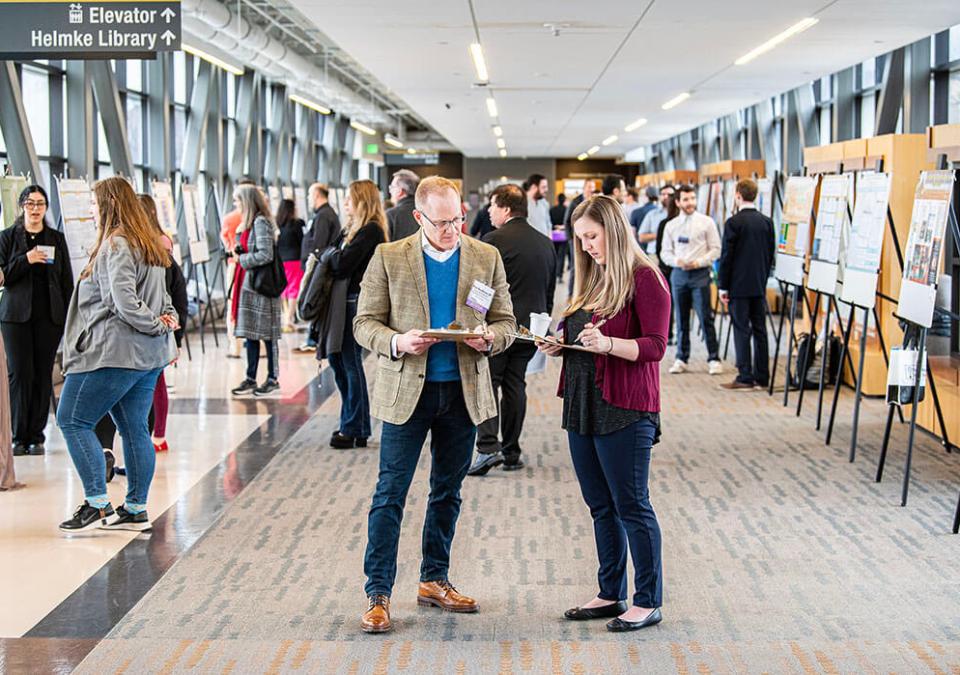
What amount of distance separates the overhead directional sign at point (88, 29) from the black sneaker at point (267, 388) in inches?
137

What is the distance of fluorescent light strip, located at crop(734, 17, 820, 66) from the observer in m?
9.05

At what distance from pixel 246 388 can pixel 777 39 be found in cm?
525

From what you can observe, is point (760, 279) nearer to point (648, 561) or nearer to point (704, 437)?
point (704, 437)

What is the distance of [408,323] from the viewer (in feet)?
12.9

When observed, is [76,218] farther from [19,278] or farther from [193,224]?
[193,224]

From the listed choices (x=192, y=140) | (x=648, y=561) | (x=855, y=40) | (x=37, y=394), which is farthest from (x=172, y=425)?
(x=192, y=140)

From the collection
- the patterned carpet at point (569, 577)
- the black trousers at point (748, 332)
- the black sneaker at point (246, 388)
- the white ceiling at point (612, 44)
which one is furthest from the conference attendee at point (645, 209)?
the patterned carpet at point (569, 577)

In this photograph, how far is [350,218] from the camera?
679 cm

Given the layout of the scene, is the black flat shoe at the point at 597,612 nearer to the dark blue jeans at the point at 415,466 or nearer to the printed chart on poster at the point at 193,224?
the dark blue jeans at the point at 415,466

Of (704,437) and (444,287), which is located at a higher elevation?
(444,287)

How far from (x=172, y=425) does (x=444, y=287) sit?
14.8 ft

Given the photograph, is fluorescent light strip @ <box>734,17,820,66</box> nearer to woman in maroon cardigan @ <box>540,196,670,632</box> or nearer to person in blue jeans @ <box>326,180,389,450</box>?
person in blue jeans @ <box>326,180,389,450</box>

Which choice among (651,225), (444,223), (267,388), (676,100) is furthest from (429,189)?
(676,100)

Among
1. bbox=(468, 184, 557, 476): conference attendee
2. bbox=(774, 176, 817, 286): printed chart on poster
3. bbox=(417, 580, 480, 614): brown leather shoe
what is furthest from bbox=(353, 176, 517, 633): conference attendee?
bbox=(774, 176, 817, 286): printed chart on poster
